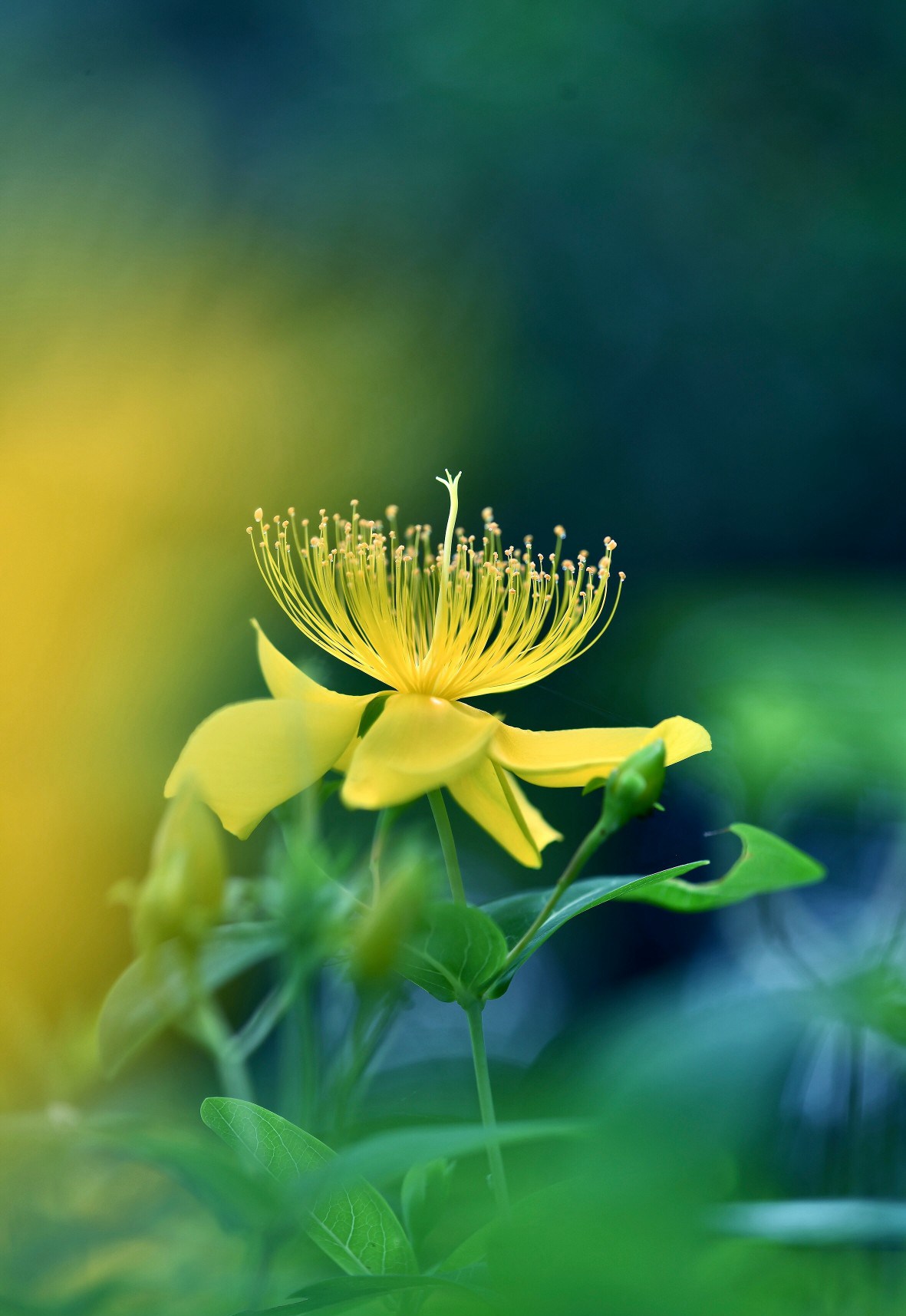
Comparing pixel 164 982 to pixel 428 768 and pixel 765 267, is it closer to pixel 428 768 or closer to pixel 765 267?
pixel 428 768

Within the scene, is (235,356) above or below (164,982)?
above

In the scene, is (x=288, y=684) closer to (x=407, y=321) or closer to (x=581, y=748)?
(x=581, y=748)

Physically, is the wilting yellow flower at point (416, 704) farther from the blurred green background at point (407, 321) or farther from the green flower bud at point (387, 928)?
the blurred green background at point (407, 321)

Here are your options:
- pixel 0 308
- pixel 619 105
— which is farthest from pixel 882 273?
pixel 0 308

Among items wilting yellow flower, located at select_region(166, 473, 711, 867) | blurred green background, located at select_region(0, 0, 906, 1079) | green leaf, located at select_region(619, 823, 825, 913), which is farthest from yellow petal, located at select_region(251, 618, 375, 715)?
blurred green background, located at select_region(0, 0, 906, 1079)

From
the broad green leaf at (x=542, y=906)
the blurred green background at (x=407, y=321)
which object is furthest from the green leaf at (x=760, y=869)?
the blurred green background at (x=407, y=321)

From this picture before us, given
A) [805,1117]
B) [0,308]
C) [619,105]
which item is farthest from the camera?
[619,105]
